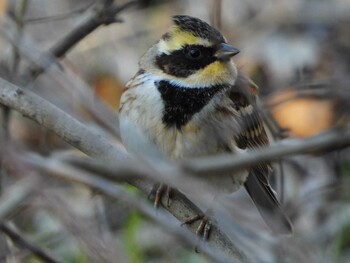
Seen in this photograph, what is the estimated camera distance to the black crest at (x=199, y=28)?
12.9 ft

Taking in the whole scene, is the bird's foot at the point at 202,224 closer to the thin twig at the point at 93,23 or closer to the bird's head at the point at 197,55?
the bird's head at the point at 197,55

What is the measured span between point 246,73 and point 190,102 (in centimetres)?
288

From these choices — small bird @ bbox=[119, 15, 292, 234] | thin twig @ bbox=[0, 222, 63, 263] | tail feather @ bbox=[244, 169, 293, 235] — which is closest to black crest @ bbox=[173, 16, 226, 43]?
small bird @ bbox=[119, 15, 292, 234]

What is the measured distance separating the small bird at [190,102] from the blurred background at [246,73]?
272mm

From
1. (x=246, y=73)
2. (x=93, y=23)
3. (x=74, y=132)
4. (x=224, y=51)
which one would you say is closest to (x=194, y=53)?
(x=224, y=51)

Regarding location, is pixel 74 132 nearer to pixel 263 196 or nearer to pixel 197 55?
pixel 197 55

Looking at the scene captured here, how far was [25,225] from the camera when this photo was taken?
5898 mm

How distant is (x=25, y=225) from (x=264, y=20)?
2.83 m

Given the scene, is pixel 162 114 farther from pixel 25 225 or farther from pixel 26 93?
pixel 25 225

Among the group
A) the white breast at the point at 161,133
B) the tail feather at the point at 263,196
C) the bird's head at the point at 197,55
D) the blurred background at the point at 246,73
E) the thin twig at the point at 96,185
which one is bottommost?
the blurred background at the point at 246,73

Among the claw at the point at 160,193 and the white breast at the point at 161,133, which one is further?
the white breast at the point at 161,133

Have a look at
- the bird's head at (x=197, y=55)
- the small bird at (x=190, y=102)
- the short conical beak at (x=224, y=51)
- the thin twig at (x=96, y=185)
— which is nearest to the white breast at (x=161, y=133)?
the small bird at (x=190, y=102)

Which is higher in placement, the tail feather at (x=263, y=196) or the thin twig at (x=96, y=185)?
the thin twig at (x=96, y=185)

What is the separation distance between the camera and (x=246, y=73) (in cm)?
675
